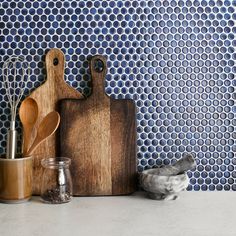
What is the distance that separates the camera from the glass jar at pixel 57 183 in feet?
3.98

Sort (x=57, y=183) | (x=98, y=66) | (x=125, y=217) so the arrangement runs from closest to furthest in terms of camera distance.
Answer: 1. (x=125, y=217)
2. (x=57, y=183)
3. (x=98, y=66)

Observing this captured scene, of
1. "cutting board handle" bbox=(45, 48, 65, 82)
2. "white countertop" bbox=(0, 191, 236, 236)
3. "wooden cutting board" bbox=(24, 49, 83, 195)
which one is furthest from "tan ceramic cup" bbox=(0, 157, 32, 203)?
"cutting board handle" bbox=(45, 48, 65, 82)

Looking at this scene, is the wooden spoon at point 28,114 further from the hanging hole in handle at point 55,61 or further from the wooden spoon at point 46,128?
the hanging hole in handle at point 55,61

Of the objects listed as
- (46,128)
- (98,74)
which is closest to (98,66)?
(98,74)

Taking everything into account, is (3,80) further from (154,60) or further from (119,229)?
(119,229)

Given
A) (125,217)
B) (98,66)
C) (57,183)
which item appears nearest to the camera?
(125,217)

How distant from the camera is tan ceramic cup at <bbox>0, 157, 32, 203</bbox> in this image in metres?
1.18

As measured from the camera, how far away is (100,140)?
1.29 m

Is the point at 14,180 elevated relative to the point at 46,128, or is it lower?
lower

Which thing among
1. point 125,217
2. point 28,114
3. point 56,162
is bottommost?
point 125,217

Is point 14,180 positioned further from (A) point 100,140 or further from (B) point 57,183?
(A) point 100,140

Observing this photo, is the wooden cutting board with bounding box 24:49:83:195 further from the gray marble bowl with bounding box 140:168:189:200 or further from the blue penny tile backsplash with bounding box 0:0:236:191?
the gray marble bowl with bounding box 140:168:189:200

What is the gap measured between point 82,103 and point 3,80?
0.26m

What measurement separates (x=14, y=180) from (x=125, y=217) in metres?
0.32
